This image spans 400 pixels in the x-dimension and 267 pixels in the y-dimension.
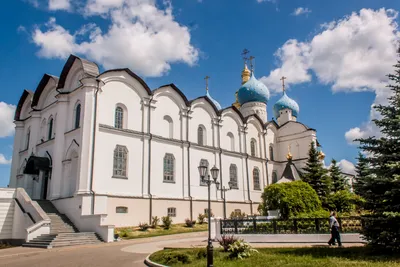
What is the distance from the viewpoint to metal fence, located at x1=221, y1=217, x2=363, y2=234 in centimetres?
1407

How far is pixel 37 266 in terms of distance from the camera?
35.7 ft

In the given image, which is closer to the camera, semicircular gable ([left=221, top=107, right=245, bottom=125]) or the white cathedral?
the white cathedral

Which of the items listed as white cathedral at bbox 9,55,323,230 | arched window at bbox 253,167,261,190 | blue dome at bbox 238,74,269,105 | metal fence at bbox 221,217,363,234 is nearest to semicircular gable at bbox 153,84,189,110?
white cathedral at bbox 9,55,323,230

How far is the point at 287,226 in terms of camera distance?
14.7m

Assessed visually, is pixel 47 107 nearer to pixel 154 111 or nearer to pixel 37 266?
pixel 154 111

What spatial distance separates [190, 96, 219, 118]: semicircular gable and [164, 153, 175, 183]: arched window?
4898 millimetres

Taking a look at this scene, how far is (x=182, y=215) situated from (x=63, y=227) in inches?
330

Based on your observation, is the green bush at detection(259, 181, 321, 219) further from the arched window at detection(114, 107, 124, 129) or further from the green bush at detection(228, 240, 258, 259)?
the arched window at detection(114, 107, 124, 129)

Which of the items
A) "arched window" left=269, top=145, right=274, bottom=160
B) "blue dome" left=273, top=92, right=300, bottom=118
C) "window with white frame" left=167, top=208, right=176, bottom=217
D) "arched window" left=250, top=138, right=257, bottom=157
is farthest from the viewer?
"blue dome" left=273, top=92, right=300, bottom=118

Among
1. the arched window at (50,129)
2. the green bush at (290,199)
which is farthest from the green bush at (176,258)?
the arched window at (50,129)

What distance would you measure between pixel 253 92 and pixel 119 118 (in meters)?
20.3

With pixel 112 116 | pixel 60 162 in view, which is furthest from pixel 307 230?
pixel 60 162

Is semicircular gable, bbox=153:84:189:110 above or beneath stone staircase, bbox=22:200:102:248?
above

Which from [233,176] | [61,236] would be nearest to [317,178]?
[233,176]
